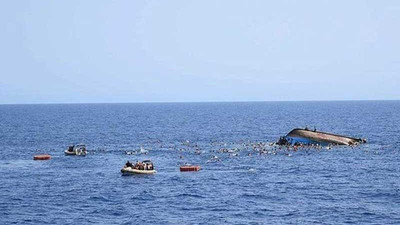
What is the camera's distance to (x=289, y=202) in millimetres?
75562

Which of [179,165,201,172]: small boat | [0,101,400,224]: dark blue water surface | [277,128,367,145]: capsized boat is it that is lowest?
[0,101,400,224]: dark blue water surface

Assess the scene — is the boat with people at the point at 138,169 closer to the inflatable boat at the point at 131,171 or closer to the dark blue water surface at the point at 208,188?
the inflatable boat at the point at 131,171

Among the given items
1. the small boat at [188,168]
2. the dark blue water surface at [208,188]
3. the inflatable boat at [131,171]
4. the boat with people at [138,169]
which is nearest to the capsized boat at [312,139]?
the dark blue water surface at [208,188]

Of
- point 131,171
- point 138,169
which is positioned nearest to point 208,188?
point 131,171

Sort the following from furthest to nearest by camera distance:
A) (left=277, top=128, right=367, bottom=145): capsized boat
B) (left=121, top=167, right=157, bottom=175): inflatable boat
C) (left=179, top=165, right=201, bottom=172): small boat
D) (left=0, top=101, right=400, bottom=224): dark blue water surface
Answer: (left=277, top=128, right=367, bottom=145): capsized boat < (left=179, top=165, right=201, bottom=172): small boat < (left=121, top=167, right=157, bottom=175): inflatable boat < (left=0, top=101, right=400, bottom=224): dark blue water surface

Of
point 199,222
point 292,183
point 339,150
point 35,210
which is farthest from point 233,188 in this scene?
point 339,150

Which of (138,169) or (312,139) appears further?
(312,139)

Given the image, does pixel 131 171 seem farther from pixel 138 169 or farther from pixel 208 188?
pixel 208 188

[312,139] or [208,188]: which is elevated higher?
[312,139]

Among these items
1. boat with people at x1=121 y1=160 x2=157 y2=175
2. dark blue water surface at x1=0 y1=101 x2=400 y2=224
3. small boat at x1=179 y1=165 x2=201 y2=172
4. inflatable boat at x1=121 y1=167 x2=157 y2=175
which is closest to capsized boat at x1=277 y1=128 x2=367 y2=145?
dark blue water surface at x1=0 y1=101 x2=400 y2=224

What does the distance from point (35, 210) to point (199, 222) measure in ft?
64.4

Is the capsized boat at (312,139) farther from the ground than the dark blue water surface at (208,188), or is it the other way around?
the capsized boat at (312,139)

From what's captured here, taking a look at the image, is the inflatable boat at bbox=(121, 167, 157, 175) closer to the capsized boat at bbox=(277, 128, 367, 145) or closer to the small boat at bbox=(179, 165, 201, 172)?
the small boat at bbox=(179, 165, 201, 172)

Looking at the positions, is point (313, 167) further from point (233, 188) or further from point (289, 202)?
point (289, 202)
